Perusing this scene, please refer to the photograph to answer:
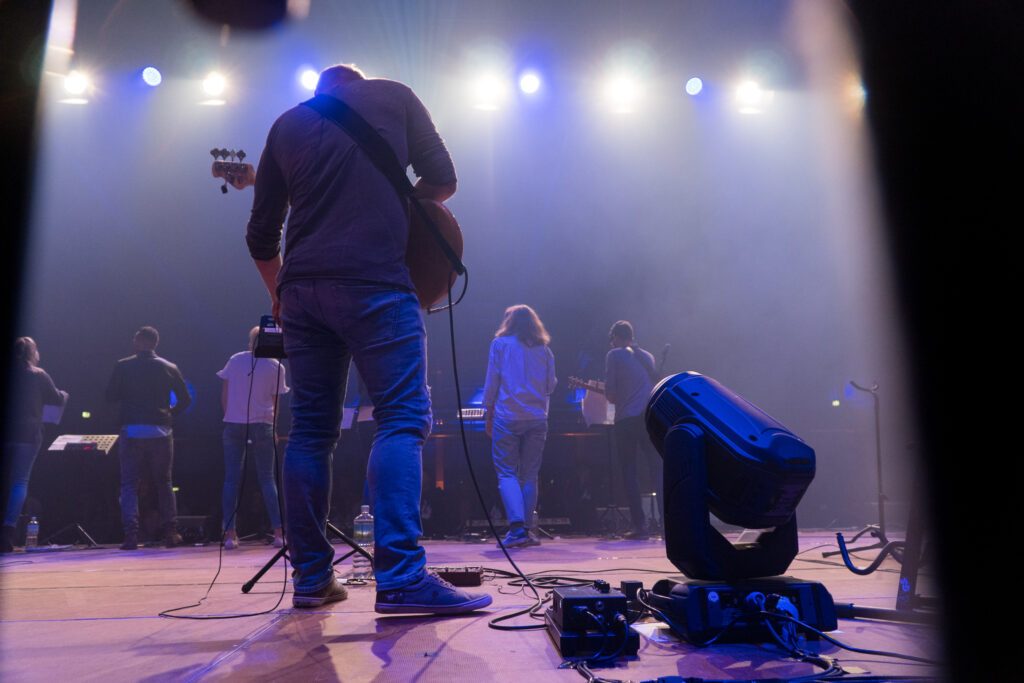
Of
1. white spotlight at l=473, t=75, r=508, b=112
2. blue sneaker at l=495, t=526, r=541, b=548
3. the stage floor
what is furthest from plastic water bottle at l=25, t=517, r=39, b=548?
white spotlight at l=473, t=75, r=508, b=112

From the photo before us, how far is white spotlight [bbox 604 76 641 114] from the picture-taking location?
29.8 feet

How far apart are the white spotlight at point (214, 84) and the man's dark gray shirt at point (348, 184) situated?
7965mm

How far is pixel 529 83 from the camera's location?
922 cm

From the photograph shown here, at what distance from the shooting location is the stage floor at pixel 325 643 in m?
1.41

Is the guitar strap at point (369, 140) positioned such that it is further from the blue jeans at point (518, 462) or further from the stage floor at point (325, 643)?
the blue jeans at point (518, 462)

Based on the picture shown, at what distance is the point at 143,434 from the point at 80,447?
1490 millimetres

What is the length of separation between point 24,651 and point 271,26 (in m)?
7.98

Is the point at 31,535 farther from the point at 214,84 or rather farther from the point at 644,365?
the point at 644,365

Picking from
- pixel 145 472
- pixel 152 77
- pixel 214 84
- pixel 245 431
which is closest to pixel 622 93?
pixel 214 84

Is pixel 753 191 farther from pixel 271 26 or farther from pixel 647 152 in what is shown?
pixel 271 26

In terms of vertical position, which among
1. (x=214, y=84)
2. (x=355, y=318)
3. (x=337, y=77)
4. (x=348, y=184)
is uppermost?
(x=214, y=84)

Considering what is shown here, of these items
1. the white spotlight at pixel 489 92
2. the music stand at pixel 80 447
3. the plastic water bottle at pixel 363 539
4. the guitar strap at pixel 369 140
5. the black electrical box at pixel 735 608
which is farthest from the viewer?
the white spotlight at pixel 489 92

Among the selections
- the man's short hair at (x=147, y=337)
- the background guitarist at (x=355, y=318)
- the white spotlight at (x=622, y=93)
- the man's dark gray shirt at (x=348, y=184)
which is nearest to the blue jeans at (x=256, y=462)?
the man's short hair at (x=147, y=337)

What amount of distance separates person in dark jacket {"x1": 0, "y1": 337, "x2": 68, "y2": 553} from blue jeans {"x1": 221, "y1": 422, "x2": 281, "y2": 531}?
1.89 meters
